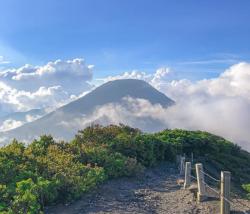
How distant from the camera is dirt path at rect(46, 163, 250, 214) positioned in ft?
51.1

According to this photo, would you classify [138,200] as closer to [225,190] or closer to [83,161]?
[225,190]

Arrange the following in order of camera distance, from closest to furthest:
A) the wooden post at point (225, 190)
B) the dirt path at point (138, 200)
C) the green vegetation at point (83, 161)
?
1. the wooden post at point (225, 190)
2. the green vegetation at point (83, 161)
3. the dirt path at point (138, 200)

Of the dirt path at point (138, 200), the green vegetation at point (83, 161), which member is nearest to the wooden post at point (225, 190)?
the dirt path at point (138, 200)

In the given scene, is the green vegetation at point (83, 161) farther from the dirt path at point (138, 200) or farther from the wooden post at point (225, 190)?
the wooden post at point (225, 190)

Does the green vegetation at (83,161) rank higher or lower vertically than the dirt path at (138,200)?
higher

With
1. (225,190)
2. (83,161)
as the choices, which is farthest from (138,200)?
(83,161)

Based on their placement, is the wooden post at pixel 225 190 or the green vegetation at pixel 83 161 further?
the green vegetation at pixel 83 161

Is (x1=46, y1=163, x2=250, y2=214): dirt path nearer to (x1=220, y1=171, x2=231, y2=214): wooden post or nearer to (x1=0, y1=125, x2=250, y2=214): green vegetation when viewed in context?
(x1=0, y1=125, x2=250, y2=214): green vegetation

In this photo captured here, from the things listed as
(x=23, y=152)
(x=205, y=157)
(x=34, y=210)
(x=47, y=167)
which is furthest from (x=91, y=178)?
(x=205, y=157)

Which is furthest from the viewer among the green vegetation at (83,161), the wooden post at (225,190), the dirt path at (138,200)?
→ the dirt path at (138,200)

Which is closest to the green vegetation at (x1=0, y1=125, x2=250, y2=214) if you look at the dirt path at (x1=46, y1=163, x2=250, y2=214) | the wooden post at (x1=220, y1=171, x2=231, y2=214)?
the dirt path at (x1=46, y1=163, x2=250, y2=214)

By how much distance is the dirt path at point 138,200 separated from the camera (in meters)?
15.6

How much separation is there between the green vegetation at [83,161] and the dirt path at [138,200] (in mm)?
425

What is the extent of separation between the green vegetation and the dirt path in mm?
425
